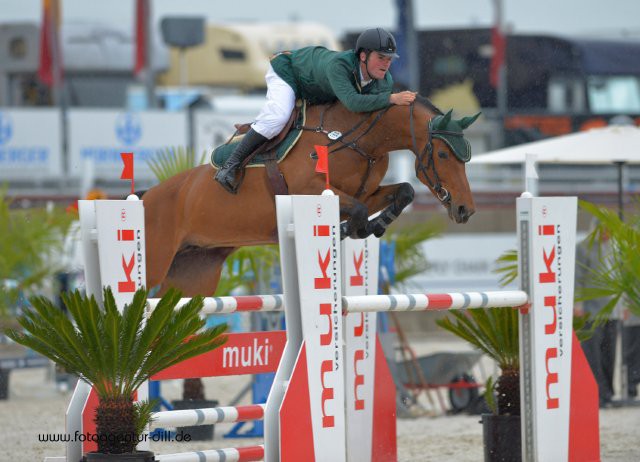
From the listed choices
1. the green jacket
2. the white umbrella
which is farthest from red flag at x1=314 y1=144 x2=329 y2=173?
the white umbrella

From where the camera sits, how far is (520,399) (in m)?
5.31

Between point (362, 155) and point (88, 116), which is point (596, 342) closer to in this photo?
point (362, 155)

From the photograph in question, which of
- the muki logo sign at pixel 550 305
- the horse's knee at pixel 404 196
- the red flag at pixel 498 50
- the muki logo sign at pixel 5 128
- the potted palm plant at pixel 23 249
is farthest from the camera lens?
the red flag at pixel 498 50

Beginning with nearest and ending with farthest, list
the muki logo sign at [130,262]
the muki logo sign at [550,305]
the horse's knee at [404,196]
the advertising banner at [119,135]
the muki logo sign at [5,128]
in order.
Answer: the muki logo sign at [130,262] → the muki logo sign at [550,305] → the horse's knee at [404,196] → the muki logo sign at [5,128] → the advertising banner at [119,135]

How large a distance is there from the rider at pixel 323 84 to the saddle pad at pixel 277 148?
0.18 feet

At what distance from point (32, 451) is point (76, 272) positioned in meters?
3.99

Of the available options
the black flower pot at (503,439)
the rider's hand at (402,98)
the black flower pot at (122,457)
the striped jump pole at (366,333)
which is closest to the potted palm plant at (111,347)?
the black flower pot at (122,457)

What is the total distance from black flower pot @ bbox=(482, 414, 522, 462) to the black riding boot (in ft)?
5.33

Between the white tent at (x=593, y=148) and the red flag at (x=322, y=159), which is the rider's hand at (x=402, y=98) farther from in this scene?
the white tent at (x=593, y=148)

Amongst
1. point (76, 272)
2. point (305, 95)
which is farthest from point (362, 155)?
point (76, 272)

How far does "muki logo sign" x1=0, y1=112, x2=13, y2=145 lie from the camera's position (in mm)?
14039

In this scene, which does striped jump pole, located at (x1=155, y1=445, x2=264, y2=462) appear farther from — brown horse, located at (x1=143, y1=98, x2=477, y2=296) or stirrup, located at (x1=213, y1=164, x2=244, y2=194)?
stirrup, located at (x1=213, y1=164, x2=244, y2=194)

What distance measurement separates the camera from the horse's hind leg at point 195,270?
20.0 ft

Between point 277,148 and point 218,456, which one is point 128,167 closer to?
point 277,148
